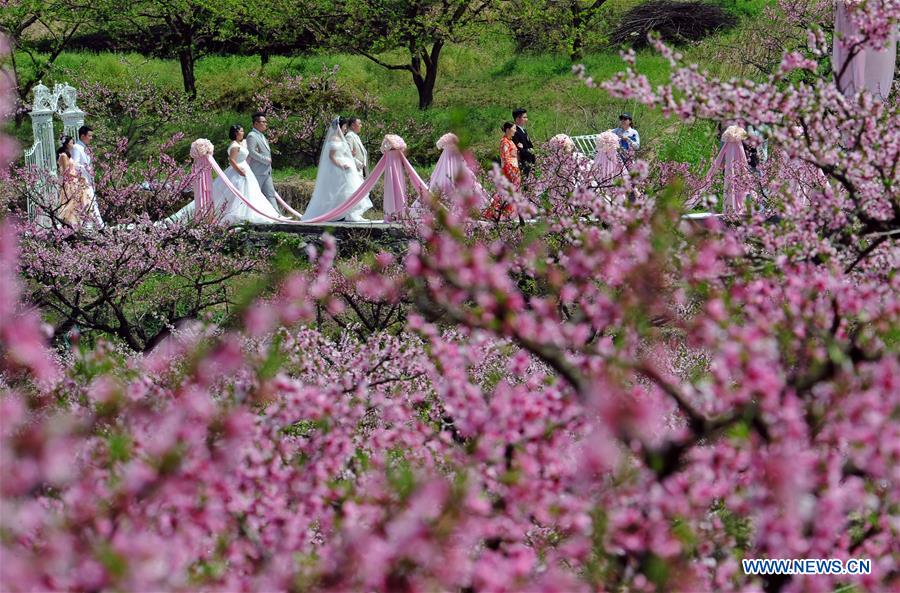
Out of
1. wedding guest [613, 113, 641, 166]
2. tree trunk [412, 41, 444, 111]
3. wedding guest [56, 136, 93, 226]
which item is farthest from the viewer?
tree trunk [412, 41, 444, 111]

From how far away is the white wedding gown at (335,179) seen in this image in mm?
15773

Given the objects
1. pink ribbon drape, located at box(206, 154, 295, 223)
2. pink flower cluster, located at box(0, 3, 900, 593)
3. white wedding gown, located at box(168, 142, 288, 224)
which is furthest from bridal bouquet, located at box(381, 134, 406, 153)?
pink flower cluster, located at box(0, 3, 900, 593)

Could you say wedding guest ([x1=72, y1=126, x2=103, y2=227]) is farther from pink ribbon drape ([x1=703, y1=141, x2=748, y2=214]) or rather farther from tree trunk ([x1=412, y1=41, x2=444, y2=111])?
tree trunk ([x1=412, y1=41, x2=444, y2=111])

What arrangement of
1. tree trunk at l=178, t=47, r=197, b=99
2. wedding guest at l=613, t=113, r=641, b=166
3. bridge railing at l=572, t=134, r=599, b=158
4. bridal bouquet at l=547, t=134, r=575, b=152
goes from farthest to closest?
tree trunk at l=178, t=47, r=197, b=99, bridge railing at l=572, t=134, r=599, b=158, wedding guest at l=613, t=113, r=641, b=166, bridal bouquet at l=547, t=134, r=575, b=152

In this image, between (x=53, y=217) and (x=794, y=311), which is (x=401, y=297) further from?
(x=794, y=311)

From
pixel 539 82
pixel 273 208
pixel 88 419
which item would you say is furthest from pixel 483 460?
pixel 539 82

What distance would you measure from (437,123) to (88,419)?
66.3ft

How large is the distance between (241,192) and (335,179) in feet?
4.40

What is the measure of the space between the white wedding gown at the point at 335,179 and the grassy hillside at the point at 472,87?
4.81 m

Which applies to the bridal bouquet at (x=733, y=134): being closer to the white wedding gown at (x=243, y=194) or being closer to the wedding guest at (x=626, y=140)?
the wedding guest at (x=626, y=140)

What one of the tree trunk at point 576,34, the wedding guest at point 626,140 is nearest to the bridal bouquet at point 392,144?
the wedding guest at point 626,140

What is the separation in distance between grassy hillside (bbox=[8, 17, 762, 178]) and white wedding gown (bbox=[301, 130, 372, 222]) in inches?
189

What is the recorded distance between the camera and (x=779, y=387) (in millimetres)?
2648

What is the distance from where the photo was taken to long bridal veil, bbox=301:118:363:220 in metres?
15.8
